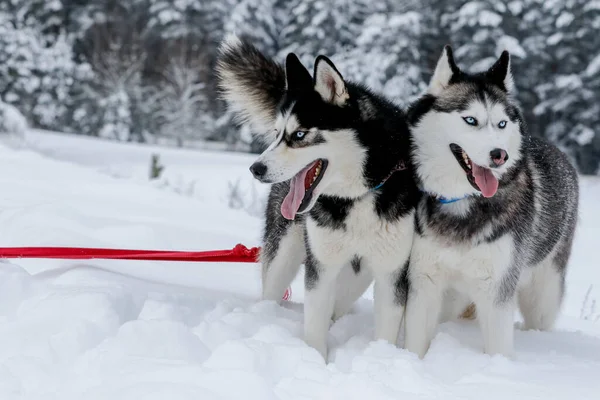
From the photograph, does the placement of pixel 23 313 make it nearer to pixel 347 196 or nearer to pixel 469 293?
pixel 347 196

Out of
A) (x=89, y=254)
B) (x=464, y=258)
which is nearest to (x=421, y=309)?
(x=464, y=258)

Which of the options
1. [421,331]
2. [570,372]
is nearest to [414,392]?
[421,331]

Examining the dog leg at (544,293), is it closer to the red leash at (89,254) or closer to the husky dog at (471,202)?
the husky dog at (471,202)

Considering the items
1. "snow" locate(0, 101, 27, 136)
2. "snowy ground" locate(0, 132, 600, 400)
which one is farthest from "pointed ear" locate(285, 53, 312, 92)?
"snow" locate(0, 101, 27, 136)

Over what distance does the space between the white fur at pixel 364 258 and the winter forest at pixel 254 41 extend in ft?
43.3

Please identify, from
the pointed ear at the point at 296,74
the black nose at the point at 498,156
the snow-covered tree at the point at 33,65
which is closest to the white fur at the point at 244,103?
the pointed ear at the point at 296,74

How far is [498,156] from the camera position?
2.19 m

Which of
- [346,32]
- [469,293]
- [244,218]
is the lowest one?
[244,218]

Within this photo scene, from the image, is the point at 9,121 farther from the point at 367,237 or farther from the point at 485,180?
the point at 485,180

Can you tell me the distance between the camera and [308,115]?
7.85 ft

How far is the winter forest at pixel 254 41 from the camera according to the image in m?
17.5

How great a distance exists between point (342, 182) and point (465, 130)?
51cm

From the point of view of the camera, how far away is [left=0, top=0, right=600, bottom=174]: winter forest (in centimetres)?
1753

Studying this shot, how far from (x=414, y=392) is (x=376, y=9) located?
793 inches
